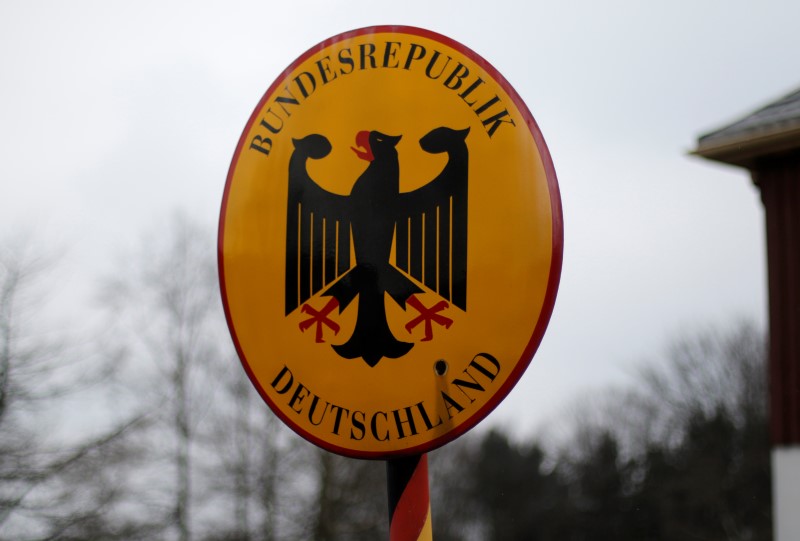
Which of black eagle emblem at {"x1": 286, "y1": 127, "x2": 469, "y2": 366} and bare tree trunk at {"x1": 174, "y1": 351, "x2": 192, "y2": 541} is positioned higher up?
black eagle emblem at {"x1": 286, "y1": 127, "x2": 469, "y2": 366}

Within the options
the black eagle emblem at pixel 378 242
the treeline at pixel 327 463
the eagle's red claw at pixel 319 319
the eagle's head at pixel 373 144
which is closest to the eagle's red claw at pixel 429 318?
the black eagle emblem at pixel 378 242

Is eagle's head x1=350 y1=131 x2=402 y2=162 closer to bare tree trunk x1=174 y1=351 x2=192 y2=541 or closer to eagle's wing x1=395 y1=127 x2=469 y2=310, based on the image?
eagle's wing x1=395 y1=127 x2=469 y2=310

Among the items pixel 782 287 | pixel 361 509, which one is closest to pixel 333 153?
pixel 782 287

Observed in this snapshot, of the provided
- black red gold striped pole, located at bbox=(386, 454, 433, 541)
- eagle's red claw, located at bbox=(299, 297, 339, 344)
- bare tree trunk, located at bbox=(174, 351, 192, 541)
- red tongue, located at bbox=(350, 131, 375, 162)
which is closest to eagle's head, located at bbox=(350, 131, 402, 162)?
red tongue, located at bbox=(350, 131, 375, 162)

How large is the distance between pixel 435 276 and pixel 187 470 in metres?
24.9

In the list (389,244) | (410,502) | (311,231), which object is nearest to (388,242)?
(389,244)

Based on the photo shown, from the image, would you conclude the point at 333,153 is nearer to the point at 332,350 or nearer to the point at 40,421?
the point at 332,350

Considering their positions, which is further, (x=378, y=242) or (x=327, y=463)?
(x=327, y=463)

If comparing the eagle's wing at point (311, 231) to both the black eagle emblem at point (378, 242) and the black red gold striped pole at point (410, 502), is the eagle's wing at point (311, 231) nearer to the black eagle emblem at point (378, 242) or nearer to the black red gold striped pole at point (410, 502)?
the black eagle emblem at point (378, 242)

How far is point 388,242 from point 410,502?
48cm

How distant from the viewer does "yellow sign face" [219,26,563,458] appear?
2027 mm

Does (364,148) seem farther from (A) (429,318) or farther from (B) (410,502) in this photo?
(B) (410,502)

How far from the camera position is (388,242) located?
211 cm

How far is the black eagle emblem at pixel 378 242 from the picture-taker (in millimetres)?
2062
